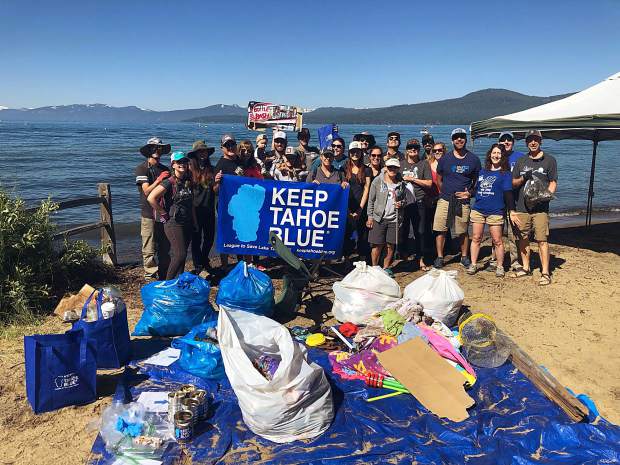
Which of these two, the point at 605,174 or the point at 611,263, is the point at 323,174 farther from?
the point at 605,174

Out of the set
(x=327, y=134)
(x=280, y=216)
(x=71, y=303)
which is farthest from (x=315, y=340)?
(x=327, y=134)

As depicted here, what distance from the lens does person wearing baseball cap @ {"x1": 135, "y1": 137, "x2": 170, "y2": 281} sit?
5525 millimetres

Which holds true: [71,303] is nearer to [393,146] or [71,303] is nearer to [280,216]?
[280,216]

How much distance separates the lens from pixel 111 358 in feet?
12.7

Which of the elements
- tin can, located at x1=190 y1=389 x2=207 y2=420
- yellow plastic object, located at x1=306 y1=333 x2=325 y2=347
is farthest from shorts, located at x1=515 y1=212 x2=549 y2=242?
tin can, located at x1=190 y1=389 x2=207 y2=420

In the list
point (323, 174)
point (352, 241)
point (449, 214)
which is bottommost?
point (352, 241)

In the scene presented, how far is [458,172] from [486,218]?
776mm

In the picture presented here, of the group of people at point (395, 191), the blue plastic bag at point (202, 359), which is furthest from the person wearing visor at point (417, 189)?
the blue plastic bag at point (202, 359)

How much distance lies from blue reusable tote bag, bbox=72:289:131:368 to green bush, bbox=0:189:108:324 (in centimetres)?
156

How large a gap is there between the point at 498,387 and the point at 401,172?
381 centimetres

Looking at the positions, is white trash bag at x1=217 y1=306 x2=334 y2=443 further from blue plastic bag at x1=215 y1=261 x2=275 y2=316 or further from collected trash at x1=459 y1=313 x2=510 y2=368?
collected trash at x1=459 y1=313 x2=510 y2=368

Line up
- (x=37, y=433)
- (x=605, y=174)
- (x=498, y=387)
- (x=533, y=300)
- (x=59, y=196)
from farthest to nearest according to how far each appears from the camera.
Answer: (x=605, y=174) < (x=59, y=196) < (x=533, y=300) < (x=498, y=387) < (x=37, y=433)

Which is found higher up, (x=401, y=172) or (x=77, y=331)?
(x=401, y=172)

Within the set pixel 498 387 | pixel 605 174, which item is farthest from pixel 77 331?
pixel 605 174
